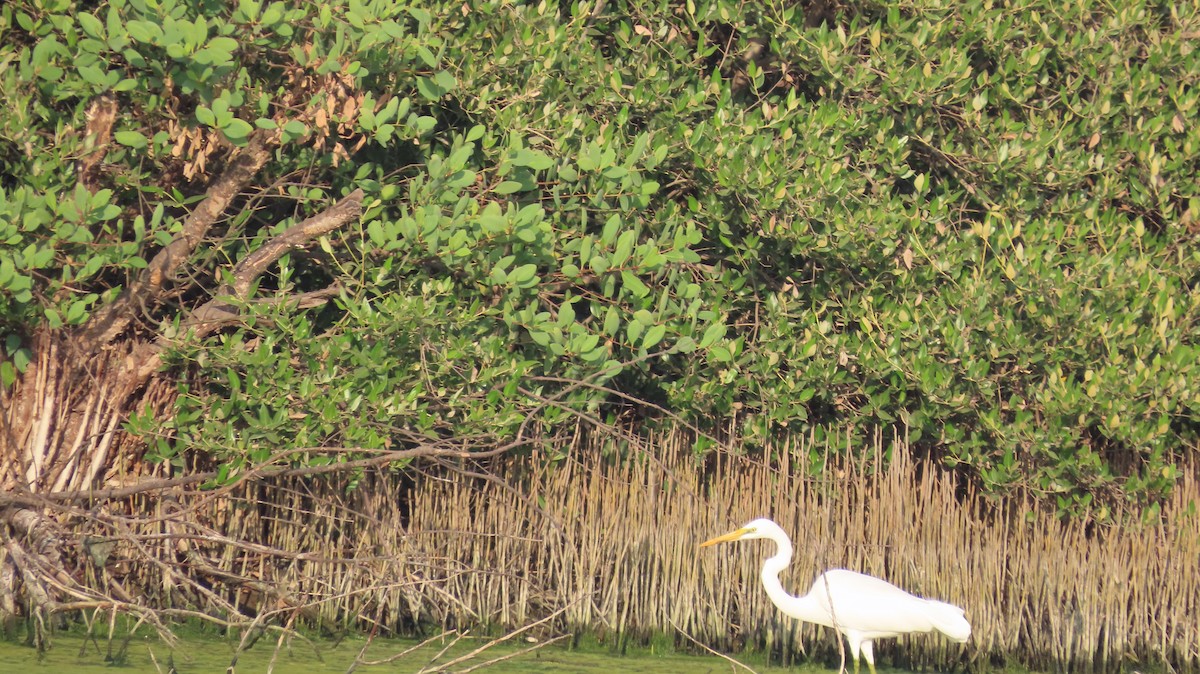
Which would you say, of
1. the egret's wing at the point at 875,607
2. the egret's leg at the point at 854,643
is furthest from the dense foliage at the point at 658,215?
the egret's leg at the point at 854,643

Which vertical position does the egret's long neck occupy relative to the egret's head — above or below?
below

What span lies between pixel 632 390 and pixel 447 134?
1602 mm

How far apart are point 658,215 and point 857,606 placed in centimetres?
188

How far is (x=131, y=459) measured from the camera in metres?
5.68

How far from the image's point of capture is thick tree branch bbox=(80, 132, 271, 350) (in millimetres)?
5148

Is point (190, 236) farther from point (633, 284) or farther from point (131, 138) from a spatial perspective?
point (633, 284)

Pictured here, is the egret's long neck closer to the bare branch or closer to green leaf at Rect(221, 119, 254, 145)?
the bare branch

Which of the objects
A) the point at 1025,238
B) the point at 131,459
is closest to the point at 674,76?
the point at 1025,238

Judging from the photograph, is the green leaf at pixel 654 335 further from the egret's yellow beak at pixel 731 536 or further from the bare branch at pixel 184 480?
the egret's yellow beak at pixel 731 536

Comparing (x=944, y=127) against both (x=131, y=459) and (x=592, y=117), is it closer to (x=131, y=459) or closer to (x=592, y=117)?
(x=592, y=117)

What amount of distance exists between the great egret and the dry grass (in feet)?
1.01

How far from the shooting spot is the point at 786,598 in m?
5.62

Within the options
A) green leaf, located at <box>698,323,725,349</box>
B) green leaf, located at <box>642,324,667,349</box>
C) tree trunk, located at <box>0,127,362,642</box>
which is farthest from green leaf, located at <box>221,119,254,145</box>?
green leaf, located at <box>698,323,725,349</box>

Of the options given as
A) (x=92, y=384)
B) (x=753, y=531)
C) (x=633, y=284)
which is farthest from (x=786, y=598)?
(x=92, y=384)
